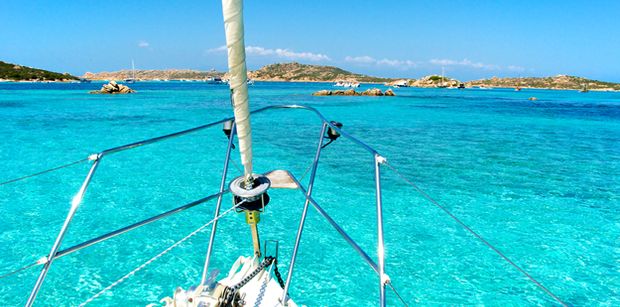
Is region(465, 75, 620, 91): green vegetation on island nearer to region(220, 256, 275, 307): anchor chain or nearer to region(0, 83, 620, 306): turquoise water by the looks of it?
region(0, 83, 620, 306): turquoise water

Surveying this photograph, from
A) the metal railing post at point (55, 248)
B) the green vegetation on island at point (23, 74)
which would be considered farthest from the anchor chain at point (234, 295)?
the green vegetation on island at point (23, 74)

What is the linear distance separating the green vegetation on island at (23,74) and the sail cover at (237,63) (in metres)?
185

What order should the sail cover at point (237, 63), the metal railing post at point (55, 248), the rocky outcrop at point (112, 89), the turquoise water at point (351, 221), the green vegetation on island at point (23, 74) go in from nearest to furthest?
the sail cover at point (237, 63)
the metal railing post at point (55, 248)
the turquoise water at point (351, 221)
the rocky outcrop at point (112, 89)
the green vegetation on island at point (23, 74)

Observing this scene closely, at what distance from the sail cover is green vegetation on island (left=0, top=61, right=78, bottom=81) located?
184529 mm

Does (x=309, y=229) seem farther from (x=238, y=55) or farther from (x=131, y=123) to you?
(x=131, y=123)

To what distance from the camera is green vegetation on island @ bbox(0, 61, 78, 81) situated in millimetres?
144337

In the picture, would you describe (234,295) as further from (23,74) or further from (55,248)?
(23,74)

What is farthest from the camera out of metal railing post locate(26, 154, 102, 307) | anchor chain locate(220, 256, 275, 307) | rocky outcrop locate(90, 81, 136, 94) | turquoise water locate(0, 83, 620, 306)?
rocky outcrop locate(90, 81, 136, 94)

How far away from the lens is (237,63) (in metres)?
2.82

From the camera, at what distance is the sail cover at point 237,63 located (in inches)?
102

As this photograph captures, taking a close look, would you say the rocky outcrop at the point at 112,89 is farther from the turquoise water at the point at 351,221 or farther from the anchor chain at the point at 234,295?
the anchor chain at the point at 234,295

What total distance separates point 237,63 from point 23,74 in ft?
614

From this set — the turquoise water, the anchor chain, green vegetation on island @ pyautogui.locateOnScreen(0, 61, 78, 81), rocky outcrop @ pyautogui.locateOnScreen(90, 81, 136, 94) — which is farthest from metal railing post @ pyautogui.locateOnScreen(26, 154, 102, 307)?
green vegetation on island @ pyautogui.locateOnScreen(0, 61, 78, 81)

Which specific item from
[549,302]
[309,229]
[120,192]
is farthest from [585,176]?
[120,192]
